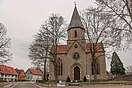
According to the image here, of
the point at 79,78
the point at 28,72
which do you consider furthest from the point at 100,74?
the point at 28,72

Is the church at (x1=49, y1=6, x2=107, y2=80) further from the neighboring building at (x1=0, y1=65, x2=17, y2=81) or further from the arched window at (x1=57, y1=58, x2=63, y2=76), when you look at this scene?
the neighboring building at (x1=0, y1=65, x2=17, y2=81)

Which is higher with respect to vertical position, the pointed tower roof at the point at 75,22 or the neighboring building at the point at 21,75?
the pointed tower roof at the point at 75,22

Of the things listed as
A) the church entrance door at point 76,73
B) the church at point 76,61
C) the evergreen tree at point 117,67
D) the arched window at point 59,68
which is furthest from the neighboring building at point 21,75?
the church entrance door at point 76,73

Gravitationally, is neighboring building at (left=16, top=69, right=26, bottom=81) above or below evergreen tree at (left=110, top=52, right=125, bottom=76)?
below

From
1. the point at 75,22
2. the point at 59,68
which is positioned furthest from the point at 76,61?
the point at 75,22

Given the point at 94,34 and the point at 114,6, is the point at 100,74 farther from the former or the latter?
the point at 114,6

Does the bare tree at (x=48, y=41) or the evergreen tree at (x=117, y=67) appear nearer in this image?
the bare tree at (x=48, y=41)

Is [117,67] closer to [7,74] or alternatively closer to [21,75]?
[7,74]

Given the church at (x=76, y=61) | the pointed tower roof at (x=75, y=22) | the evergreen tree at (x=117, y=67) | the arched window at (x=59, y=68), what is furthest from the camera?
the evergreen tree at (x=117, y=67)

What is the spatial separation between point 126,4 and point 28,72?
5034 inches

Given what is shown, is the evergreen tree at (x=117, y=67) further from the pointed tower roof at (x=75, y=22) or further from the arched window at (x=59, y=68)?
the arched window at (x=59, y=68)

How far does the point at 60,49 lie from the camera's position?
6266 centimetres

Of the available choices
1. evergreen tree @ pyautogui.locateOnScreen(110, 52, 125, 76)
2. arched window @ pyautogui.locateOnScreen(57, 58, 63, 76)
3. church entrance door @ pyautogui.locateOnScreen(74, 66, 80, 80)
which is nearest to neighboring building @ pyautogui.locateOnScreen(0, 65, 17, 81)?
arched window @ pyautogui.locateOnScreen(57, 58, 63, 76)

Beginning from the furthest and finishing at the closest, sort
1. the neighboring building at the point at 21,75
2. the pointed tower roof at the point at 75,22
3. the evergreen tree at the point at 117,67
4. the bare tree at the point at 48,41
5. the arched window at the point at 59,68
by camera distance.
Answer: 1. the neighboring building at the point at 21,75
2. the evergreen tree at the point at 117,67
3. the pointed tower roof at the point at 75,22
4. the arched window at the point at 59,68
5. the bare tree at the point at 48,41
